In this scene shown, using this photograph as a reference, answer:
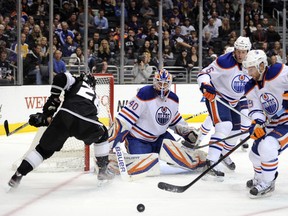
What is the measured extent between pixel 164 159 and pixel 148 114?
0.38 metres

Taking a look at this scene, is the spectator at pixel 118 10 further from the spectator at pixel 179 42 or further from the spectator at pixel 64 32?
the spectator at pixel 179 42

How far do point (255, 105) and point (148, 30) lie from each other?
20.8 ft

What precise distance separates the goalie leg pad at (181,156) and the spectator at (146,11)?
5538 millimetres

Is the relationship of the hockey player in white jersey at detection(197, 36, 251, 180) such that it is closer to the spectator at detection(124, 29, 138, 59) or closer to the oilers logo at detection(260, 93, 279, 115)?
the oilers logo at detection(260, 93, 279, 115)

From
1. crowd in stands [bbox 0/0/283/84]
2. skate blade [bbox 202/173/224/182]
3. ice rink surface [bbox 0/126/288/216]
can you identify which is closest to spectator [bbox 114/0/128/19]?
crowd in stands [bbox 0/0/283/84]

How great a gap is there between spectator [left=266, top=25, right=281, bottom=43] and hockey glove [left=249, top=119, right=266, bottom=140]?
304 inches

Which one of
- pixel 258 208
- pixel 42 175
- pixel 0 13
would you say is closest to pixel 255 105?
pixel 258 208

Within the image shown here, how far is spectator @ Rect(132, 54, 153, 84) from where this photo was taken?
11047mm

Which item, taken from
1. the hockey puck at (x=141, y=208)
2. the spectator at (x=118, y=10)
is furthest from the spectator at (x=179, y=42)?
the hockey puck at (x=141, y=208)

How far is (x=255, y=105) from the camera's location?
5.30 meters

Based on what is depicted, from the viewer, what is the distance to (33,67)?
32.0 feet

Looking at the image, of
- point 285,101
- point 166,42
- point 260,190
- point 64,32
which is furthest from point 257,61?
point 166,42

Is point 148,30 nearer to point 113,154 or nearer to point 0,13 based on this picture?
A: point 0,13

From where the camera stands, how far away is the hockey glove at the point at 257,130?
5.14 m
